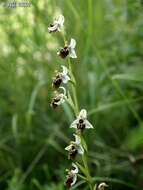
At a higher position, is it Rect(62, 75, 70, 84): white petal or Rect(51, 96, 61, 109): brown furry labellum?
Rect(62, 75, 70, 84): white petal

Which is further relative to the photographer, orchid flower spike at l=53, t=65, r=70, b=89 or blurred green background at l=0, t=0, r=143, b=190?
blurred green background at l=0, t=0, r=143, b=190

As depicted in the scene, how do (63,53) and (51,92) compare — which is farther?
(51,92)

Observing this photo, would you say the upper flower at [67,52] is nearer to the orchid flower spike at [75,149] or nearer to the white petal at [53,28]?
the white petal at [53,28]

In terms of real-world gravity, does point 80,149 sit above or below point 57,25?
below

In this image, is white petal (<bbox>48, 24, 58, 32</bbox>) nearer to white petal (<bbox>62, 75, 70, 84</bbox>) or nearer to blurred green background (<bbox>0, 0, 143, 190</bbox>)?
white petal (<bbox>62, 75, 70, 84</bbox>)

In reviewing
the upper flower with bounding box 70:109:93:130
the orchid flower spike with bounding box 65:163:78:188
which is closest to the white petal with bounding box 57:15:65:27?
the upper flower with bounding box 70:109:93:130

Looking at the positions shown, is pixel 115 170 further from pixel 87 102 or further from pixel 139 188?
pixel 87 102

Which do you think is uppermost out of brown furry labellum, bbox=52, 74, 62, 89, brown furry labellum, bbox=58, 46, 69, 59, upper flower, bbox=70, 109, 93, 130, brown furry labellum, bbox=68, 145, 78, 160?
brown furry labellum, bbox=58, 46, 69, 59

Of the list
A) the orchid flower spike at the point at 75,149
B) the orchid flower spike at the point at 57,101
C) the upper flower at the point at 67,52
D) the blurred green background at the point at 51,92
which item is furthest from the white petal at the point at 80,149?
the blurred green background at the point at 51,92

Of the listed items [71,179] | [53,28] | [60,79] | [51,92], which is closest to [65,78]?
[60,79]

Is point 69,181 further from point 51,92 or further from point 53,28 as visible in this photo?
point 51,92
